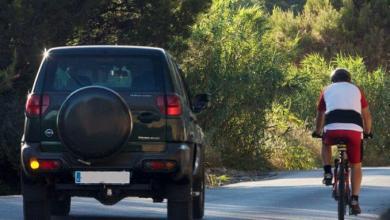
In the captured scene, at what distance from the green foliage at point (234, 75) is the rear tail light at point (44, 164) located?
1750 centimetres

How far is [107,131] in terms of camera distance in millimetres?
9844

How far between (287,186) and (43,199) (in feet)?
31.7

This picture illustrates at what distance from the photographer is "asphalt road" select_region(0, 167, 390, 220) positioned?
1282 cm

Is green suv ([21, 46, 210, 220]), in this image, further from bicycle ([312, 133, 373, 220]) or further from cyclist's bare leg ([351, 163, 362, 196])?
cyclist's bare leg ([351, 163, 362, 196])

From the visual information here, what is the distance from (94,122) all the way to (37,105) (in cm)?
70

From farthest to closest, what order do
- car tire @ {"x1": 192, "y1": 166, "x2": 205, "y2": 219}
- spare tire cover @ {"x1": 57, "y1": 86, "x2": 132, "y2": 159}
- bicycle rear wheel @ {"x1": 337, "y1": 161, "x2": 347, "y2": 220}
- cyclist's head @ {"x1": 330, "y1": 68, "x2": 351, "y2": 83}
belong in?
car tire @ {"x1": 192, "y1": 166, "x2": 205, "y2": 219}, cyclist's head @ {"x1": 330, "y1": 68, "x2": 351, "y2": 83}, bicycle rear wheel @ {"x1": 337, "y1": 161, "x2": 347, "y2": 220}, spare tire cover @ {"x1": 57, "y1": 86, "x2": 132, "y2": 159}

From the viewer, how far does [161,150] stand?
10.2m

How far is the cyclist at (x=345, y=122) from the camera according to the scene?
37.3 feet

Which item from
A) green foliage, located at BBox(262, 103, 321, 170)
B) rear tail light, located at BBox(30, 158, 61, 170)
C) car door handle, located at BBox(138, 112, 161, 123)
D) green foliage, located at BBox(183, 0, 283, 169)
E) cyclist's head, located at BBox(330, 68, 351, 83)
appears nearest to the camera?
rear tail light, located at BBox(30, 158, 61, 170)

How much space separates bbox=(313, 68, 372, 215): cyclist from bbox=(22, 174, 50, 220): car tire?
3099 millimetres

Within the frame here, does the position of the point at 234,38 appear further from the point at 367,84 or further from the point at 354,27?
the point at 354,27

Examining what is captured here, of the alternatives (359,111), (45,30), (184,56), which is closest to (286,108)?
(184,56)

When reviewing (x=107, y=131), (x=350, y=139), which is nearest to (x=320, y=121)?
(x=350, y=139)

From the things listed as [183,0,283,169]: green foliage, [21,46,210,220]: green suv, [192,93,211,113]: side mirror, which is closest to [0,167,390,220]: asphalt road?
[192,93,211,113]: side mirror
